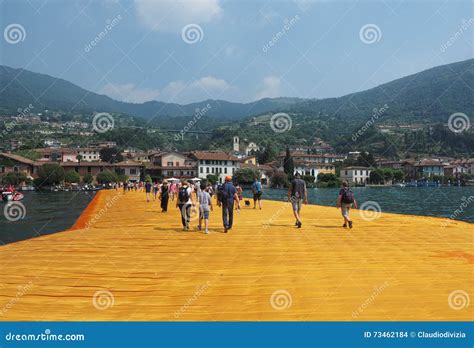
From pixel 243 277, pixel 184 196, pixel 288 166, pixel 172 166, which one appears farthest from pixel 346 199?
pixel 288 166

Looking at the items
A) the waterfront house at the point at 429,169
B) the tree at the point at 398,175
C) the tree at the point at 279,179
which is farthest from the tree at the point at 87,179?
the waterfront house at the point at 429,169

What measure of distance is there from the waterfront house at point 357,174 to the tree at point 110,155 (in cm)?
6242

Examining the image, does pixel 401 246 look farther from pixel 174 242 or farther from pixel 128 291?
pixel 128 291

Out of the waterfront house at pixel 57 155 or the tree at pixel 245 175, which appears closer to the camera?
the tree at pixel 245 175

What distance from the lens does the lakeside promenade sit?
5480 mm

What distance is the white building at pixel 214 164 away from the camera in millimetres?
102375

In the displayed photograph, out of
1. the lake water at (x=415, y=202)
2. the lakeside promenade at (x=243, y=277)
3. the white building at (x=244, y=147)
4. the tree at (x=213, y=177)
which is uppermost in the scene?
the white building at (x=244, y=147)

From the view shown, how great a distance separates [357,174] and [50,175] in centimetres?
7766

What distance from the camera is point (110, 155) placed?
397 feet

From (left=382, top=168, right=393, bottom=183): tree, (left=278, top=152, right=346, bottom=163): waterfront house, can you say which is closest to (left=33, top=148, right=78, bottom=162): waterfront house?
(left=278, top=152, right=346, bottom=163): waterfront house

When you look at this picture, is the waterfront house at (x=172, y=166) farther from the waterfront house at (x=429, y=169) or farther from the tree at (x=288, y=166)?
the waterfront house at (x=429, y=169)

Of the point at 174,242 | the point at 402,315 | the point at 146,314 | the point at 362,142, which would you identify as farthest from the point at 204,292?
the point at 362,142

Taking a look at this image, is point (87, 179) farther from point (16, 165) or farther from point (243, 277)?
point (243, 277)
